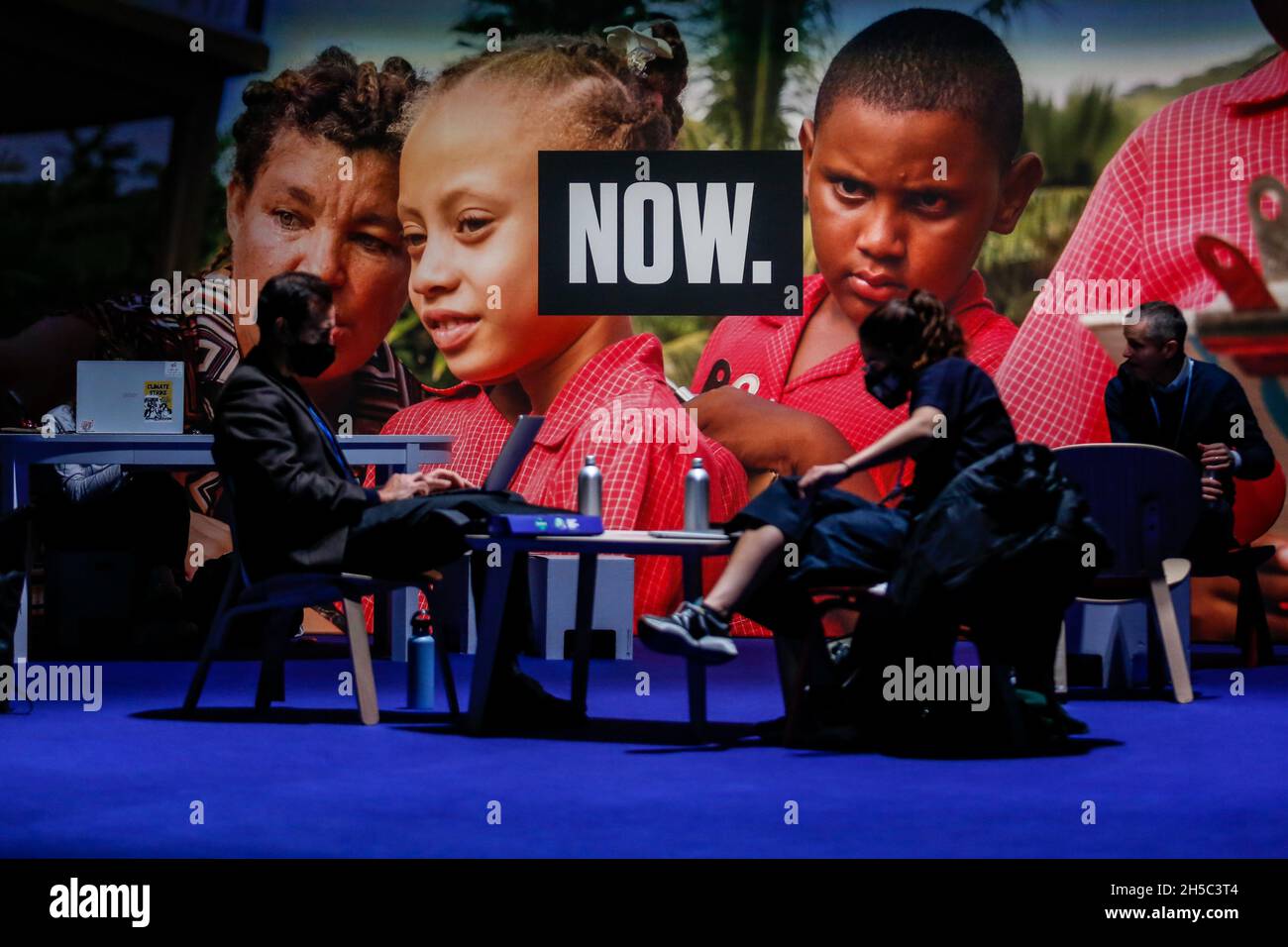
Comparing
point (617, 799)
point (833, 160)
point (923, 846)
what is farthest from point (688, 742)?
point (833, 160)

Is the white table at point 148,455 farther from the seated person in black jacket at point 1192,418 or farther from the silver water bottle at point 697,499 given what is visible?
the seated person in black jacket at point 1192,418

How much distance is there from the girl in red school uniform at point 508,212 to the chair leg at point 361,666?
118 inches

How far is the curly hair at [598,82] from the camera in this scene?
25.7 ft

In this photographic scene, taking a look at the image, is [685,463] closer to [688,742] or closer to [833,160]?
[833,160]

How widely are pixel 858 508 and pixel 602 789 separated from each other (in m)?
1.04

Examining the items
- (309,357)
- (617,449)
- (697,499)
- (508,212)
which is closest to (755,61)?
(508,212)

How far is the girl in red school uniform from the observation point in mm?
7840

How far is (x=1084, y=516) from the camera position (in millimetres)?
4270

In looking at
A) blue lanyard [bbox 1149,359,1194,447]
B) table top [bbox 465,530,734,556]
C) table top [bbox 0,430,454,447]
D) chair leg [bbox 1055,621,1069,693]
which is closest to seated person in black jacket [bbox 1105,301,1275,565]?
blue lanyard [bbox 1149,359,1194,447]

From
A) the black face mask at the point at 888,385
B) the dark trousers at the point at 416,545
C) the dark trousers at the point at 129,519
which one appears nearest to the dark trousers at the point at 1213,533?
the black face mask at the point at 888,385

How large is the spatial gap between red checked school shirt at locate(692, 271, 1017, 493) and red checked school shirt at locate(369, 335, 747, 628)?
281 millimetres

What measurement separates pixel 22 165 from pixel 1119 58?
15.7 ft

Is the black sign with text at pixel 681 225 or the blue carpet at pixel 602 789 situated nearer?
the blue carpet at pixel 602 789

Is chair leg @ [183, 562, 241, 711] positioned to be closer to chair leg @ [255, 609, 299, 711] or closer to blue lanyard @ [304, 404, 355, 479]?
chair leg @ [255, 609, 299, 711]
